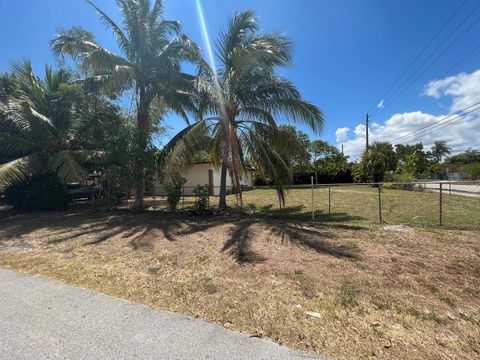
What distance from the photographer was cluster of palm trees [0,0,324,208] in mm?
9297

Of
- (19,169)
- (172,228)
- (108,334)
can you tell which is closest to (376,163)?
(172,228)

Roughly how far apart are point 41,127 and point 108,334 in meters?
11.4

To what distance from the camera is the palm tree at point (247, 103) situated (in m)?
8.96

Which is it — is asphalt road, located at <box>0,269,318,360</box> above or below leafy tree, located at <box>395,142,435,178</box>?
below

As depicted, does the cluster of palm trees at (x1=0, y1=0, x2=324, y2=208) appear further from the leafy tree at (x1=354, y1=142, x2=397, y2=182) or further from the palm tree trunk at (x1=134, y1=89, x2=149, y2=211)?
the leafy tree at (x1=354, y1=142, x2=397, y2=182)

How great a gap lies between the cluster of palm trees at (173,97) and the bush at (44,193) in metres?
0.93

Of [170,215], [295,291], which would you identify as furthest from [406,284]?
[170,215]

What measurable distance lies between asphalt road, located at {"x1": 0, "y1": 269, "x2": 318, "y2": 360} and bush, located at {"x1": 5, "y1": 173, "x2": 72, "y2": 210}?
10090mm

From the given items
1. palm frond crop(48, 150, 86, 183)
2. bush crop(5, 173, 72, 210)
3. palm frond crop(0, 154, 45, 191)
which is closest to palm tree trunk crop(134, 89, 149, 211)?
palm frond crop(48, 150, 86, 183)

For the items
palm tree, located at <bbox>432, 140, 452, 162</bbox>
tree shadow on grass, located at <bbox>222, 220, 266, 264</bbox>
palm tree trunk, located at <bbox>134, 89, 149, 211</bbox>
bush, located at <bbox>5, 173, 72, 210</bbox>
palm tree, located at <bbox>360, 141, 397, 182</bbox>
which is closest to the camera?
tree shadow on grass, located at <bbox>222, 220, 266, 264</bbox>

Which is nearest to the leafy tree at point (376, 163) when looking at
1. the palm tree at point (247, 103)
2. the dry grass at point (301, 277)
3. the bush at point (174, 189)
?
the palm tree at point (247, 103)

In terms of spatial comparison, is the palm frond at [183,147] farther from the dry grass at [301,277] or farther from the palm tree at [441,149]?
the palm tree at [441,149]

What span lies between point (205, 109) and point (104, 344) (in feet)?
29.6

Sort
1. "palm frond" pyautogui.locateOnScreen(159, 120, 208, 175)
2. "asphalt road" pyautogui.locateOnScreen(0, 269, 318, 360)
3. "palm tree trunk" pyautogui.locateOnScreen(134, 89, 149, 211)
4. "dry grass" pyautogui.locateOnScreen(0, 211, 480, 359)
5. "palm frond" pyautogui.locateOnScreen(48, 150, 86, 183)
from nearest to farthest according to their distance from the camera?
"asphalt road" pyautogui.locateOnScreen(0, 269, 318, 360), "dry grass" pyautogui.locateOnScreen(0, 211, 480, 359), "palm frond" pyautogui.locateOnScreen(159, 120, 208, 175), "palm frond" pyautogui.locateOnScreen(48, 150, 86, 183), "palm tree trunk" pyautogui.locateOnScreen(134, 89, 149, 211)
